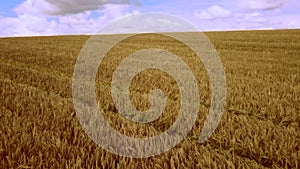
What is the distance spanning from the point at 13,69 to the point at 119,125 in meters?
7.29

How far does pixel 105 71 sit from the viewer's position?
9398 mm

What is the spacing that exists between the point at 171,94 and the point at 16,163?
12.2 feet

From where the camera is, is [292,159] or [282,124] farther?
[282,124]

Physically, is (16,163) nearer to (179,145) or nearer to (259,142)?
(179,145)

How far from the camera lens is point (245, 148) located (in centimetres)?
351

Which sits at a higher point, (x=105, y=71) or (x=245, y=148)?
(x=105, y=71)

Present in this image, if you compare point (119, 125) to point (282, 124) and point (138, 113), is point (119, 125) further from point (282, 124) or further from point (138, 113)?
point (282, 124)

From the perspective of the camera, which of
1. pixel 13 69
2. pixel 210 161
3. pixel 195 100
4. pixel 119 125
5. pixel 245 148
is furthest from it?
pixel 13 69

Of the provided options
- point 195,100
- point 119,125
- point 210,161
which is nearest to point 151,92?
point 195,100

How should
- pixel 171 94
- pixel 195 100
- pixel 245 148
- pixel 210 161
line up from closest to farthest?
pixel 210 161 → pixel 245 148 → pixel 195 100 → pixel 171 94

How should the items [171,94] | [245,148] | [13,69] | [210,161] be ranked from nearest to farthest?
[210,161]
[245,148]
[171,94]
[13,69]

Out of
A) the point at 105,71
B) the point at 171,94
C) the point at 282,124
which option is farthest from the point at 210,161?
the point at 105,71

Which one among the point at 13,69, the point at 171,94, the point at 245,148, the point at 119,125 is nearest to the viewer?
the point at 245,148

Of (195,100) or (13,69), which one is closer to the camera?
(195,100)
